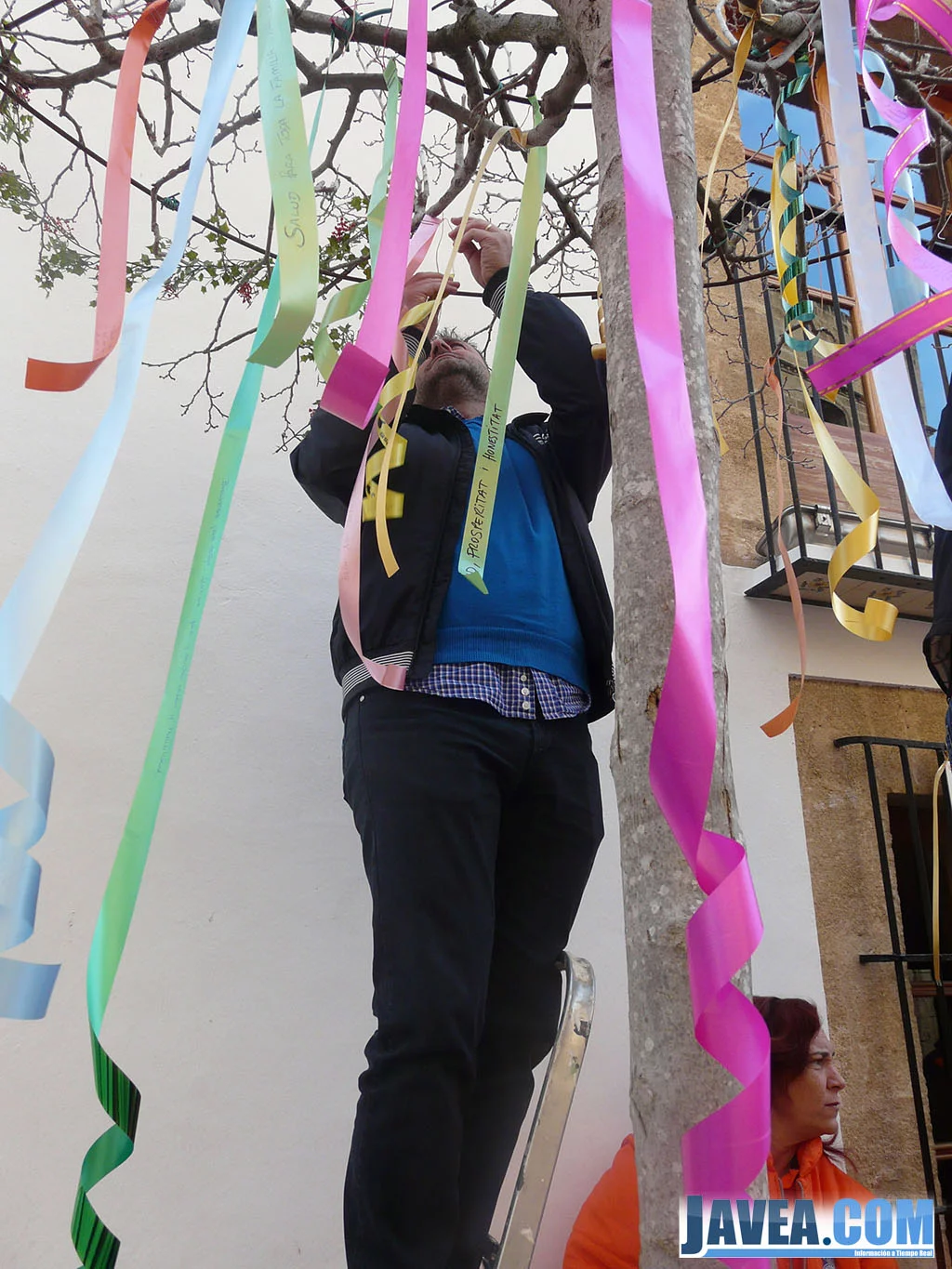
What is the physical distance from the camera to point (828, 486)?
2.79 meters

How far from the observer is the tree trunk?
0.65m

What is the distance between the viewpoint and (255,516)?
208 cm

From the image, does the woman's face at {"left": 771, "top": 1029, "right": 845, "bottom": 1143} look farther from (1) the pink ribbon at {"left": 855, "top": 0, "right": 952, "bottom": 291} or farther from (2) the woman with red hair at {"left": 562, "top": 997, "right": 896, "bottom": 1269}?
(1) the pink ribbon at {"left": 855, "top": 0, "right": 952, "bottom": 291}

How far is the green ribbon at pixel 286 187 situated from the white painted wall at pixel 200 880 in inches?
45.4

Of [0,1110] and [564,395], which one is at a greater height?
[564,395]

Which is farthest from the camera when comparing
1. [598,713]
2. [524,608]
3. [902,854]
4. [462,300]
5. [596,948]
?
[902,854]

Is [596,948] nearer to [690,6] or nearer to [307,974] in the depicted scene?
[307,974]

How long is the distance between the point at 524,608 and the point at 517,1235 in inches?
31.3

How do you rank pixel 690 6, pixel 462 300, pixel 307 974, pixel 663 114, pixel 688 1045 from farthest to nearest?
1. pixel 462 300
2. pixel 307 974
3. pixel 690 6
4. pixel 663 114
5. pixel 688 1045

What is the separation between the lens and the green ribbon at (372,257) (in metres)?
1.05

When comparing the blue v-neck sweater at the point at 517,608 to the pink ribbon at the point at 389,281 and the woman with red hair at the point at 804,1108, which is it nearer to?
the pink ribbon at the point at 389,281

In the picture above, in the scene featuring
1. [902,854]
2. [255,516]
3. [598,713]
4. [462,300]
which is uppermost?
[462,300]

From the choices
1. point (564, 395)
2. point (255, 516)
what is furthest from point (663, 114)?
point (255, 516)

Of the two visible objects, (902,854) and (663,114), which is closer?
(663,114)
